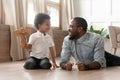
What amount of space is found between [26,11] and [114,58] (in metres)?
2.01

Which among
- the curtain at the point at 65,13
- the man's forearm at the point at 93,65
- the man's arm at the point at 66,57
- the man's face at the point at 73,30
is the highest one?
the curtain at the point at 65,13

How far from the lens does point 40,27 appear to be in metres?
→ 2.91

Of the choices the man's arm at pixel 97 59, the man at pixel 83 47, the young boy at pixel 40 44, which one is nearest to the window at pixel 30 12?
the young boy at pixel 40 44

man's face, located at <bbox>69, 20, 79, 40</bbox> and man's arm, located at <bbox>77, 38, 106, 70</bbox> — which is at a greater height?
man's face, located at <bbox>69, 20, 79, 40</bbox>

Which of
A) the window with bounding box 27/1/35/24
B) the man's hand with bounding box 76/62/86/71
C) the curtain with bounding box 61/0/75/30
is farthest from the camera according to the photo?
the curtain with bounding box 61/0/75/30

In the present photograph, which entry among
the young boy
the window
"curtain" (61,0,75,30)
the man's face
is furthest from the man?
"curtain" (61,0,75,30)

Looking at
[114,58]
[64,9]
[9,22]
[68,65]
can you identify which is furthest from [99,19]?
[68,65]

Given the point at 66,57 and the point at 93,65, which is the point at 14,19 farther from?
the point at 93,65

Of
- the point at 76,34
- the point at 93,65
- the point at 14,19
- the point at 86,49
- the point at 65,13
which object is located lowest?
the point at 93,65

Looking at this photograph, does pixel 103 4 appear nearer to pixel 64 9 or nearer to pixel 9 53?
pixel 64 9

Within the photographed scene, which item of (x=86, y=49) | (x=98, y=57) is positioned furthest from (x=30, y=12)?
(x=98, y=57)

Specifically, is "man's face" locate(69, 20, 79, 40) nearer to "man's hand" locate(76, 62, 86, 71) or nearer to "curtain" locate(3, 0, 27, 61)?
"man's hand" locate(76, 62, 86, 71)

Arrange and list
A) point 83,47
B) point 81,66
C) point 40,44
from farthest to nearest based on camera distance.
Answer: point 40,44
point 83,47
point 81,66

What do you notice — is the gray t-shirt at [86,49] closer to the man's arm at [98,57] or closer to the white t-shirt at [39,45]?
the man's arm at [98,57]
